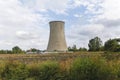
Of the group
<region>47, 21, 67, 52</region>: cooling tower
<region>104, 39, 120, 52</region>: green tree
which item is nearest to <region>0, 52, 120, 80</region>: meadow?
<region>104, 39, 120, 52</region>: green tree

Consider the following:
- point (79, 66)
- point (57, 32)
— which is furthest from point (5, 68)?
point (57, 32)

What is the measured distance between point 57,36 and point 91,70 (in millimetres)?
20085

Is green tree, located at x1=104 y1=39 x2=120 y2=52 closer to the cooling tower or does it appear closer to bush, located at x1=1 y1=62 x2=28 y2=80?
bush, located at x1=1 y1=62 x2=28 y2=80

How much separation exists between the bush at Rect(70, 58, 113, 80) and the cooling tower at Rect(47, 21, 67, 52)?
1974 cm

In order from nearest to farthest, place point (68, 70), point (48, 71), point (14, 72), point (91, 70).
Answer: point (91, 70), point (68, 70), point (48, 71), point (14, 72)

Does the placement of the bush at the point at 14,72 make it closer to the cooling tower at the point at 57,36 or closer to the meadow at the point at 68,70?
the meadow at the point at 68,70

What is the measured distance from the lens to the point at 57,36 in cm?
2952

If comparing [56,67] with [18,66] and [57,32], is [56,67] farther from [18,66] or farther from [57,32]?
[57,32]

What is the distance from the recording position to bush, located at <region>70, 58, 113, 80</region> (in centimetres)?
936

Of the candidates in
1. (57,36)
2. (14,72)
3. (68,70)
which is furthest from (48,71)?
(57,36)

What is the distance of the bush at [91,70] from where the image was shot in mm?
9359

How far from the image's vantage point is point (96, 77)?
948 centimetres

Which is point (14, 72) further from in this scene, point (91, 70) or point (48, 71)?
point (91, 70)

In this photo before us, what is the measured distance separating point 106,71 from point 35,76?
120 inches
